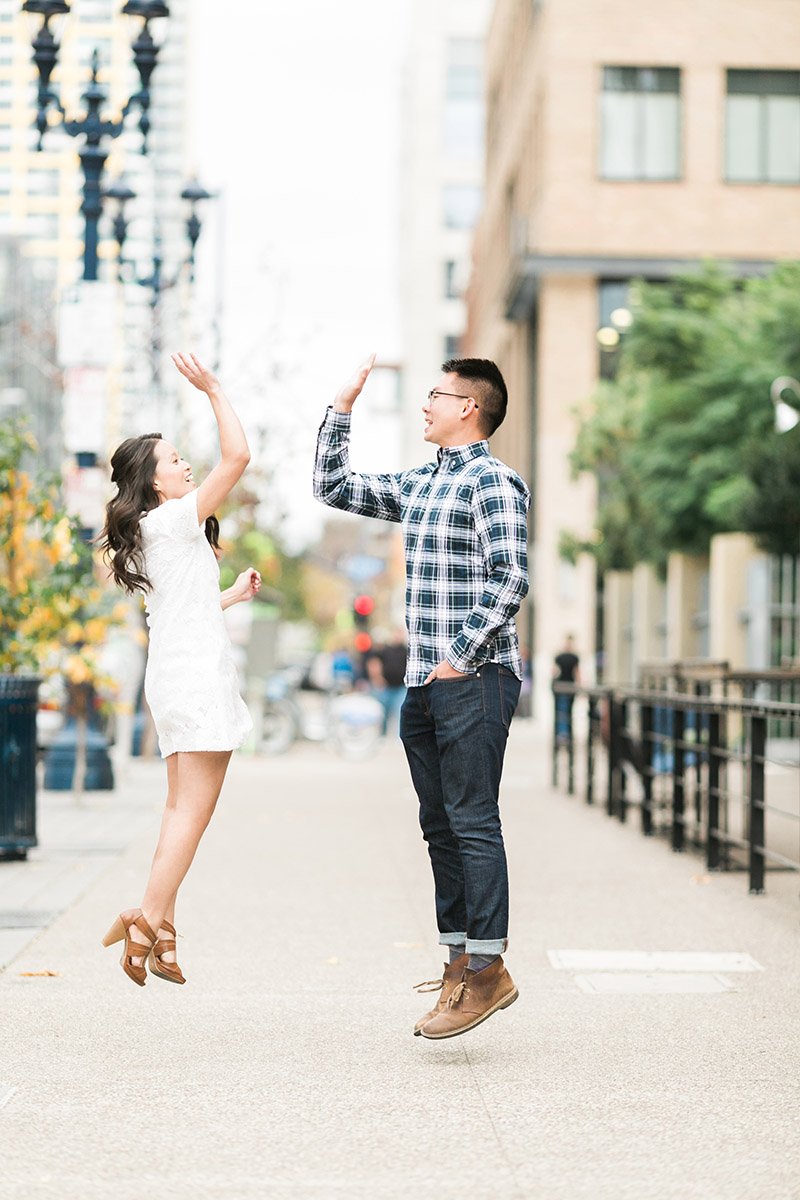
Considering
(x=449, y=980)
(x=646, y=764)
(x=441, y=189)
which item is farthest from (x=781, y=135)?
(x=441, y=189)

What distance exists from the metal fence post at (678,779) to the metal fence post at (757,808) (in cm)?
233

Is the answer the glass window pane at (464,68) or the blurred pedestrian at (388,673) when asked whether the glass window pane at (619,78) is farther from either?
the glass window pane at (464,68)

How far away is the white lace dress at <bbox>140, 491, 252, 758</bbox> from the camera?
241 inches

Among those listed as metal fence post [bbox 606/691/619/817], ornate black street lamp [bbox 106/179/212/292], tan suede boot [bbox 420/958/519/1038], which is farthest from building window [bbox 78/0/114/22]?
tan suede boot [bbox 420/958/519/1038]

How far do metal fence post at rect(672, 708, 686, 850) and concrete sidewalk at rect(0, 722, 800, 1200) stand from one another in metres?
1.70

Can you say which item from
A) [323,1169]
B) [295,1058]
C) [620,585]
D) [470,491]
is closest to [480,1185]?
[323,1169]

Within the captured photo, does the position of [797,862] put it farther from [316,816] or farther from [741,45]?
[741,45]

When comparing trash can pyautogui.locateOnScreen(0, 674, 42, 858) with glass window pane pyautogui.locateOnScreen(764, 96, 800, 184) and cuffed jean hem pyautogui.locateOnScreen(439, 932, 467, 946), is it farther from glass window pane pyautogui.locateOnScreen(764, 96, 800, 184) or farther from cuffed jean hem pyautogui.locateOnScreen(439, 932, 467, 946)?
glass window pane pyautogui.locateOnScreen(764, 96, 800, 184)

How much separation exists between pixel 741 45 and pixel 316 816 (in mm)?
33623

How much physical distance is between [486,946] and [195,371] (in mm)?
2023

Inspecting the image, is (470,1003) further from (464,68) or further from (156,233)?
(464,68)

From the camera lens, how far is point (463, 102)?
3720 inches

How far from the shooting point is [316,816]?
15.6 metres

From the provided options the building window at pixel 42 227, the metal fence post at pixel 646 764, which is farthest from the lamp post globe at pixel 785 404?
the building window at pixel 42 227
